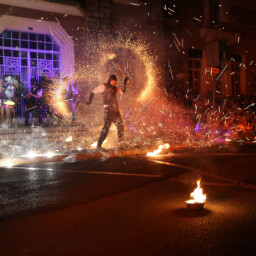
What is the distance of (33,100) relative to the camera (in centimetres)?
1271

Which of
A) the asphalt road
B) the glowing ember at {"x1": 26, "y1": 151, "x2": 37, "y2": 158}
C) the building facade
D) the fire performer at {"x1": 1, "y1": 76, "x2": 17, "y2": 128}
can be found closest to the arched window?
the fire performer at {"x1": 1, "y1": 76, "x2": 17, "y2": 128}

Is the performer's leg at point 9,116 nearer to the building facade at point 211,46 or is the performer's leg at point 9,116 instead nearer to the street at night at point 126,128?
the street at night at point 126,128

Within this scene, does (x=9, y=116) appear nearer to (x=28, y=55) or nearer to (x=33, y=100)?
(x=33, y=100)

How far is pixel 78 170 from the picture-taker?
6809 millimetres

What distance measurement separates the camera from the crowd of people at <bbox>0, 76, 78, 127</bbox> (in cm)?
1201

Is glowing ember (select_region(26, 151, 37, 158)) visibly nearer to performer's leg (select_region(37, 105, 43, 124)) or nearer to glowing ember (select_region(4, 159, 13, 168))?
glowing ember (select_region(4, 159, 13, 168))

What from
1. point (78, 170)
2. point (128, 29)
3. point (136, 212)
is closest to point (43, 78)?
point (128, 29)

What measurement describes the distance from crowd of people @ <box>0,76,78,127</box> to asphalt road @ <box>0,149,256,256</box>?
550 centimetres

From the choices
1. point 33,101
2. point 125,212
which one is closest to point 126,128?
point 33,101

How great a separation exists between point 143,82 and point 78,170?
34.8 ft

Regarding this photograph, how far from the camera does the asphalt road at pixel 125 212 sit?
3029mm

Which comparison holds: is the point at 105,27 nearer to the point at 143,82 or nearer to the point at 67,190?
the point at 143,82

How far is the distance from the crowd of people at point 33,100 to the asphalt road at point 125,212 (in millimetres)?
5496

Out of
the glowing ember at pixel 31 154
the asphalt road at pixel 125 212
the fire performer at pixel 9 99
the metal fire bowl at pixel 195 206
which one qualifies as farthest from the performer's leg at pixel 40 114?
the metal fire bowl at pixel 195 206
